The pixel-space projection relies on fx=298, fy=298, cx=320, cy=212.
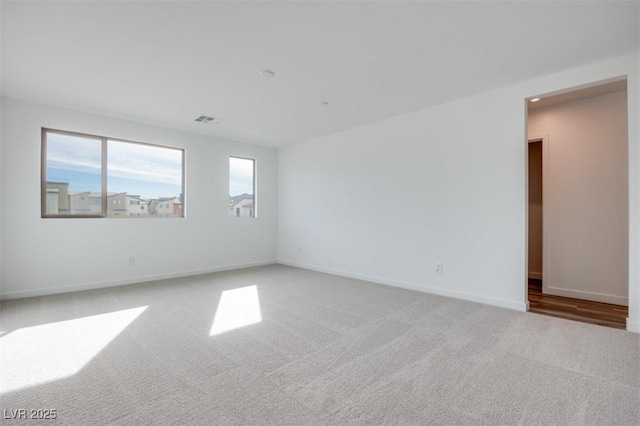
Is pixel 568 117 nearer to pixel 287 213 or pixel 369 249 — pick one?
pixel 369 249

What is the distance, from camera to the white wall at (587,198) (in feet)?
12.2

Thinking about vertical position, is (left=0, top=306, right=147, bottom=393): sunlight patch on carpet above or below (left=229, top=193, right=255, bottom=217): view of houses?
below

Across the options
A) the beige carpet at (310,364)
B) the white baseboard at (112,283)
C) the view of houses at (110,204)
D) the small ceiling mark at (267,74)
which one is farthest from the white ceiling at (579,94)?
the view of houses at (110,204)

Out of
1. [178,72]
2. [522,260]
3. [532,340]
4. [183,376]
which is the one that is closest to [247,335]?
[183,376]

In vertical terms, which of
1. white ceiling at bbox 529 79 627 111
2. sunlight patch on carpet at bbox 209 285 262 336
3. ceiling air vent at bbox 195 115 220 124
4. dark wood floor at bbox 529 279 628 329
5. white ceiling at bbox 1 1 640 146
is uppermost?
white ceiling at bbox 529 79 627 111

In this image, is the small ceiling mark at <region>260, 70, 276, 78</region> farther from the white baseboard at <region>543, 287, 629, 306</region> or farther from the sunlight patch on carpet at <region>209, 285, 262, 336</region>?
the white baseboard at <region>543, 287, 629, 306</region>

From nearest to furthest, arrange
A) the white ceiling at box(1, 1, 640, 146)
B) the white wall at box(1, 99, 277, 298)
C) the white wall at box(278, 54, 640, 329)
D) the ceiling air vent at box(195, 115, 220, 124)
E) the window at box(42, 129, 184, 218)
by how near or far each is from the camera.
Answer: the white ceiling at box(1, 1, 640, 146) < the white wall at box(278, 54, 640, 329) < the white wall at box(1, 99, 277, 298) < the window at box(42, 129, 184, 218) < the ceiling air vent at box(195, 115, 220, 124)

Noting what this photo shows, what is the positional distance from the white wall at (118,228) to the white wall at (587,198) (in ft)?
16.5

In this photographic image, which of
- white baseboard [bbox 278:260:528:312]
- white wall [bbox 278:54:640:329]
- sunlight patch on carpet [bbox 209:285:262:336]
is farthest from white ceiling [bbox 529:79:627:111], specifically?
sunlight patch on carpet [bbox 209:285:262:336]

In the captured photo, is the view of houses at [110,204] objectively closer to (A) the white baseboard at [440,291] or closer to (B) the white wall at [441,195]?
(B) the white wall at [441,195]

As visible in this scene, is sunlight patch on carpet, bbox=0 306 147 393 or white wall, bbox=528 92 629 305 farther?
white wall, bbox=528 92 629 305

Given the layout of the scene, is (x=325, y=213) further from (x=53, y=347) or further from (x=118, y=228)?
(x=53, y=347)

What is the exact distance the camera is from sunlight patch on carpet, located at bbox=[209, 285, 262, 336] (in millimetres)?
2955

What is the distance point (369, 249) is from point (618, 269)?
3167mm
